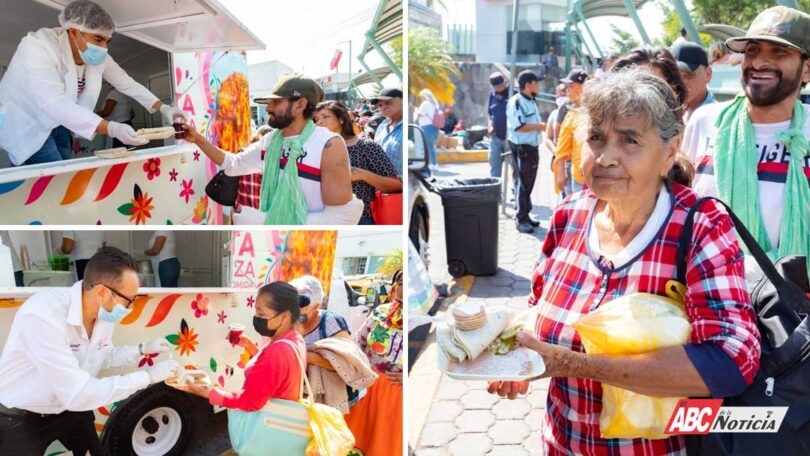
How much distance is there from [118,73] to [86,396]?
1866mm

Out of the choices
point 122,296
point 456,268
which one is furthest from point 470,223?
point 122,296

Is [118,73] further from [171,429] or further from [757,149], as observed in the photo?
[757,149]

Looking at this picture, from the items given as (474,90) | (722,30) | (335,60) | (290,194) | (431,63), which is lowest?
(290,194)

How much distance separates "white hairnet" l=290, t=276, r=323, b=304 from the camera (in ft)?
7.76

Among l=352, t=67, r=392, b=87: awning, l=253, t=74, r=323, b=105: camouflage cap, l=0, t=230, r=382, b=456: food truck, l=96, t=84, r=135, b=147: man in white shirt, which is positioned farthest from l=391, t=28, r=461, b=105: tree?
l=0, t=230, r=382, b=456: food truck

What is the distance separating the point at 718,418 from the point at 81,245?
191cm

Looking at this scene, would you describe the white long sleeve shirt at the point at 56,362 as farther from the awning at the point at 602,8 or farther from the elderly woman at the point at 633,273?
the awning at the point at 602,8

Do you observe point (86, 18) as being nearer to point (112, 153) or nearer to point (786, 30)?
point (112, 153)

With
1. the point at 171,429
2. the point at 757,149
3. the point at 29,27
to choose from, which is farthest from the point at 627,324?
the point at 29,27

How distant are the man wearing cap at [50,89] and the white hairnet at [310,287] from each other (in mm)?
1163

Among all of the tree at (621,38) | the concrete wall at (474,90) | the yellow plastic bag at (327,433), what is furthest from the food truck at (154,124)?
the tree at (621,38)

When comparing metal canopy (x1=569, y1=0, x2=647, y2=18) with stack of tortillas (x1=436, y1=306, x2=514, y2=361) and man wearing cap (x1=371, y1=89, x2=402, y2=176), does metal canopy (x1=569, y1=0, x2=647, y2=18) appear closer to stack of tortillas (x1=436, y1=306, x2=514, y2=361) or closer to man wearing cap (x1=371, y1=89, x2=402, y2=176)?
man wearing cap (x1=371, y1=89, x2=402, y2=176)

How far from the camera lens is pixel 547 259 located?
167cm

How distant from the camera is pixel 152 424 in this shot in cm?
266
